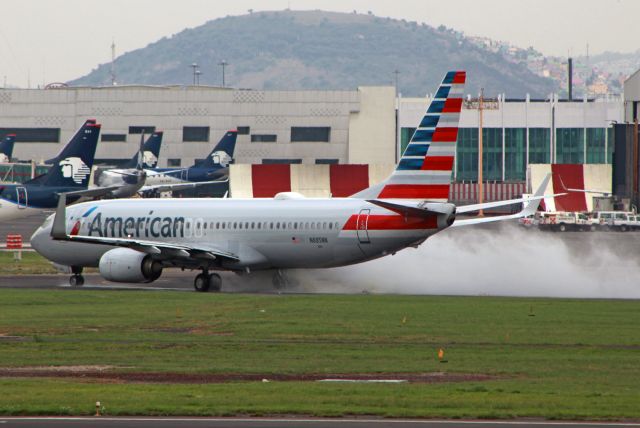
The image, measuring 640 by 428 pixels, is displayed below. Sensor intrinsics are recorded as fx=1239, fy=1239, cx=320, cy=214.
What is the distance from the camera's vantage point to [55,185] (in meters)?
72.9

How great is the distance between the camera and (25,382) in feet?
74.0

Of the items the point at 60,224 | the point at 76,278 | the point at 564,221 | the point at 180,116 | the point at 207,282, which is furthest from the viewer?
the point at 180,116

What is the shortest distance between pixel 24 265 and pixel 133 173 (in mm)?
55095

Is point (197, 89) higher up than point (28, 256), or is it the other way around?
point (197, 89)

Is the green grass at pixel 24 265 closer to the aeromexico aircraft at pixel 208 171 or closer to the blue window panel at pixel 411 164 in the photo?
the blue window panel at pixel 411 164

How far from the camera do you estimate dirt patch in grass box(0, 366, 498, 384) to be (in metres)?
23.1

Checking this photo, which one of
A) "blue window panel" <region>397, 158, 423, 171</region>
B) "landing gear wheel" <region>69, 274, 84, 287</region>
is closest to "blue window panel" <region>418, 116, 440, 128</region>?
"blue window panel" <region>397, 158, 423, 171</region>

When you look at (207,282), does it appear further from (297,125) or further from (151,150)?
(297,125)

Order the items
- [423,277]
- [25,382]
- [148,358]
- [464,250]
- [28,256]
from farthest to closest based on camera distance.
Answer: [28,256] < [464,250] < [423,277] < [148,358] < [25,382]

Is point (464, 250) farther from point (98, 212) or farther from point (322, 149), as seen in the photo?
point (322, 149)

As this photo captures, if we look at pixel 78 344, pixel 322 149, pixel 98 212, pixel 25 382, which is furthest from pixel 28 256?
pixel 322 149

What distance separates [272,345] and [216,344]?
134 centimetres

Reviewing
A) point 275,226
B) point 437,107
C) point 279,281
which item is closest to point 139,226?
point 279,281

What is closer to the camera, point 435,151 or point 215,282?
point 435,151
